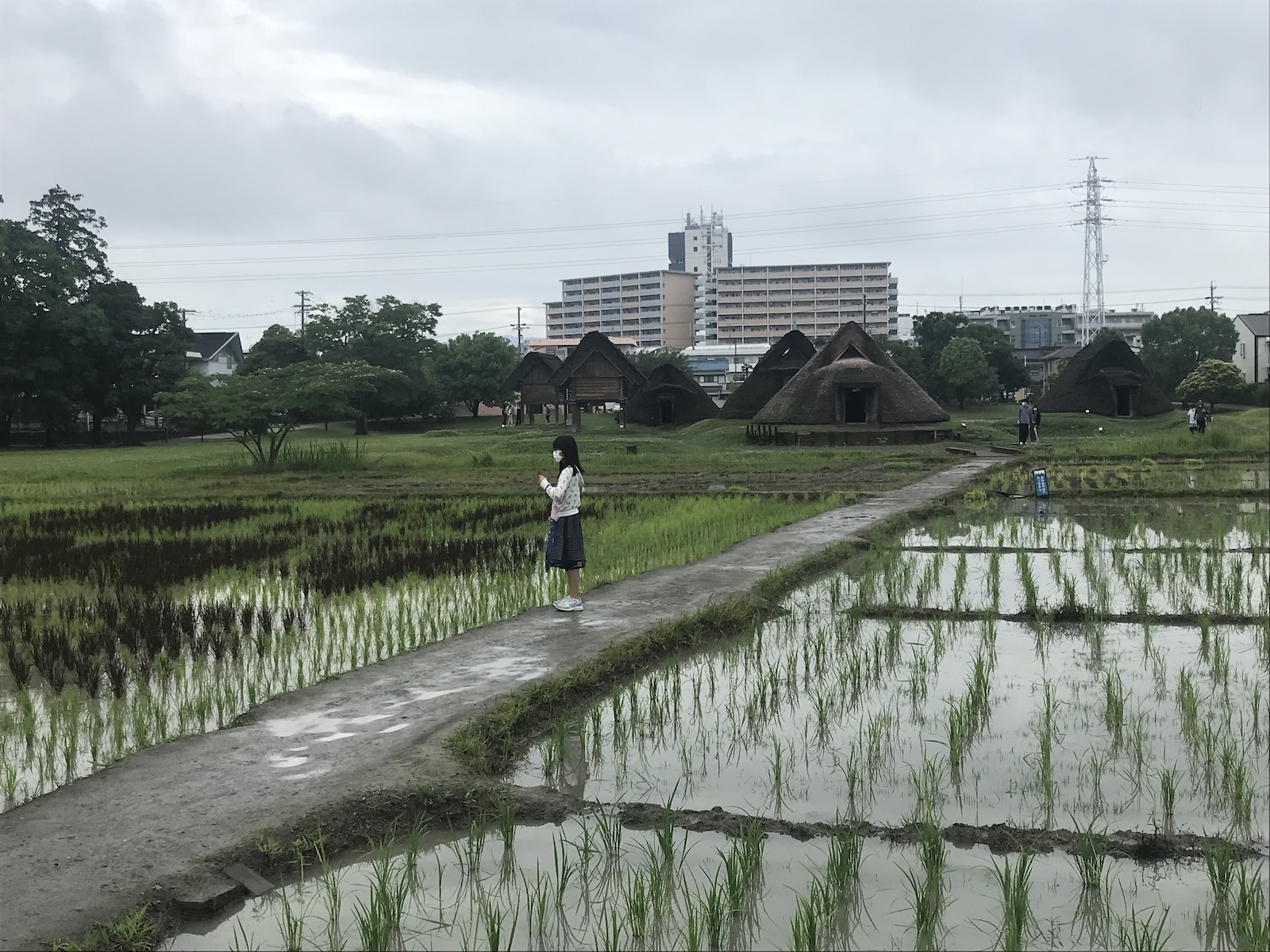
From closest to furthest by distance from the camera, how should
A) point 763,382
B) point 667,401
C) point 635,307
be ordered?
Result: 1. point 763,382
2. point 667,401
3. point 635,307

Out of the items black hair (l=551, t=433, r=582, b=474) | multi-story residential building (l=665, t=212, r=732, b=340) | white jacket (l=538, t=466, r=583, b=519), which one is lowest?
white jacket (l=538, t=466, r=583, b=519)

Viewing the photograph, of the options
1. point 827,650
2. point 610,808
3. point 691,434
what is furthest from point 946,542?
point 691,434

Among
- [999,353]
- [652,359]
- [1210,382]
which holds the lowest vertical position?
[1210,382]

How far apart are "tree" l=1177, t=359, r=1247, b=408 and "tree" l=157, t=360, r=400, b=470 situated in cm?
3335

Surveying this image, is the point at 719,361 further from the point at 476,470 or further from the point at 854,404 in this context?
the point at 476,470

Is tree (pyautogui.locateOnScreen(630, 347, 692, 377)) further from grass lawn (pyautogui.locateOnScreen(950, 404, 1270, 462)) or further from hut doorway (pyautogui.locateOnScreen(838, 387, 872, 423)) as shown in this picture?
hut doorway (pyautogui.locateOnScreen(838, 387, 872, 423))

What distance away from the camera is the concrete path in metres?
3.54

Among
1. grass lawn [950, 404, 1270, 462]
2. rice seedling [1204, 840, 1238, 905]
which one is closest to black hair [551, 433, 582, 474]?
rice seedling [1204, 840, 1238, 905]

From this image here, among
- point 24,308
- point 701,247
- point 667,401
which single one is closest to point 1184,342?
point 667,401

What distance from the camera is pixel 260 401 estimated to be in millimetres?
25500

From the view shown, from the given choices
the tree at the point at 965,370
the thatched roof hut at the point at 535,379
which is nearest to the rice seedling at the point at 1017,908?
the tree at the point at 965,370

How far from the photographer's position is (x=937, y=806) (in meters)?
4.28

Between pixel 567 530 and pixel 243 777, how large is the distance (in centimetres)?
369

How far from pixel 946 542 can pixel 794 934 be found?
9087 mm
